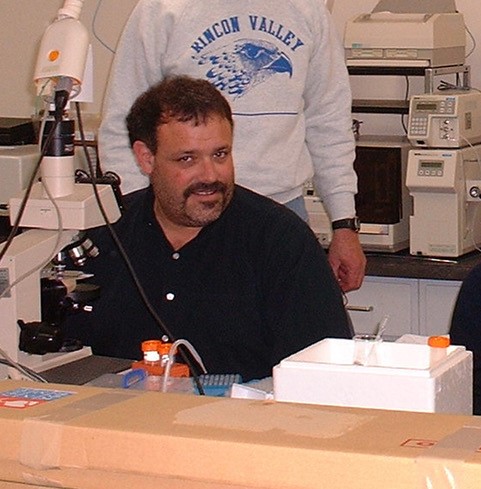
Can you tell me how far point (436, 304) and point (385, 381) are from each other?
7.63ft

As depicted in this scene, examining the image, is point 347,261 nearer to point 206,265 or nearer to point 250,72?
point 250,72

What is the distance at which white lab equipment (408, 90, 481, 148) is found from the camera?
3486 millimetres

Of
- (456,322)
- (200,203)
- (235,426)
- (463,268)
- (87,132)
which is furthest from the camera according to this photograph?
(87,132)

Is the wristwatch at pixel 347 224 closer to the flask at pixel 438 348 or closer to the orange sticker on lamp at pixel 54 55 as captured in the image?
the orange sticker on lamp at pixel 54 55

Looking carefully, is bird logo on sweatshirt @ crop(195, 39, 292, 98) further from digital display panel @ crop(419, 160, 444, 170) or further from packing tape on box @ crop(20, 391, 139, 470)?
packing tape on box @ crop(20, 391, 139, 470)

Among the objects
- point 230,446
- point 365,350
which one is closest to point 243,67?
point 365,350

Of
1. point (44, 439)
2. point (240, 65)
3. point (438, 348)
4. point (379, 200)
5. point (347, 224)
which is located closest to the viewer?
point (44, 439)

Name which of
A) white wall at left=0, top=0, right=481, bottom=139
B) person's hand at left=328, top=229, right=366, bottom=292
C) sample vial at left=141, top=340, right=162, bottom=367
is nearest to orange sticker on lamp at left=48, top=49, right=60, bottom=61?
sample vial at left=141, top=340, right=162, bottom=367

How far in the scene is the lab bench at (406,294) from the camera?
3.43 metres

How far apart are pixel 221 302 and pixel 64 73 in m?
0.65

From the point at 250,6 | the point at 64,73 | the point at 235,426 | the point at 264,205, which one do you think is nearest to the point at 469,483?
the point at 235,426

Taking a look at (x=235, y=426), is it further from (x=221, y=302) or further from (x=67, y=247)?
(x=221, y=302)

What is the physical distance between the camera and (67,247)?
182 cm

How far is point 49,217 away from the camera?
1.76 metres
